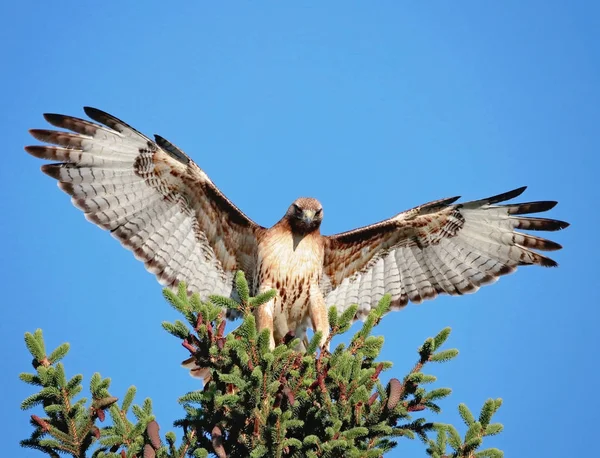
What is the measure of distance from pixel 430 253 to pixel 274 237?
2023 mm

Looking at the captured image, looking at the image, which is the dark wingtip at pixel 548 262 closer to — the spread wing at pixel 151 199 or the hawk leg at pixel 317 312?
the hawk leg at pixel 317 312

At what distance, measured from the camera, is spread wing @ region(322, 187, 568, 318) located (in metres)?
9.66

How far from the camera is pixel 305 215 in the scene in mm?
9008

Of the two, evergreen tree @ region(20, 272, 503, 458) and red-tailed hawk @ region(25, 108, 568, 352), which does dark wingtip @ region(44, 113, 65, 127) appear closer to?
red-tailed hawk @ region(25, 108, 568, 352)

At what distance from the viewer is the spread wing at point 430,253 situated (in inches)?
380

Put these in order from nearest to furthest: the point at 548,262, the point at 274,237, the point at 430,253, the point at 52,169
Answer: the point at 52,169 → the point at 274,237 → the point at 548,262 → the point at 430,253

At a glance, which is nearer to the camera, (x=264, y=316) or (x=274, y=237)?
(x=264, y=316)

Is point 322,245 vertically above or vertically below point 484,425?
above

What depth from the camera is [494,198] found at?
30.9 ft

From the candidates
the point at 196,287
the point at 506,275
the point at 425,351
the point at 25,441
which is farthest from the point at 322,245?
the point at 25,441

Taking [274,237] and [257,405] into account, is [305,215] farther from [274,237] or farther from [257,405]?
[257,405]

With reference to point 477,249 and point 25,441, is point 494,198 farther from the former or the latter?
point 25,441

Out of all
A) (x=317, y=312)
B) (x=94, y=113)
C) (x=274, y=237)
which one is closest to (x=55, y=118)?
(x=94, y=113)

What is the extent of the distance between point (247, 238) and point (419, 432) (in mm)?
3936
